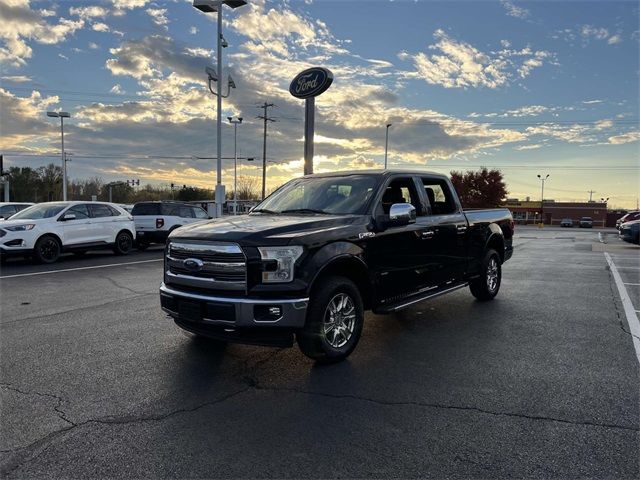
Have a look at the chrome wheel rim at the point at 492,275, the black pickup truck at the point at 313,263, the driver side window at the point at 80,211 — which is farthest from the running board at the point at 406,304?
the driver side window at the point at 80,211

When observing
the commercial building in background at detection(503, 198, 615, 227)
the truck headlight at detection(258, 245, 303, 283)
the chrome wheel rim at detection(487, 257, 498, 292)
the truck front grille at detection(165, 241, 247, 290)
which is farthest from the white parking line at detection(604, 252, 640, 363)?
the commercial building in background at detection(503, 198, 615, 227)

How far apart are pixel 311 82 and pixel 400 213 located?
557 inches

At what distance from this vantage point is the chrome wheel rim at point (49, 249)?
12461 millimetres

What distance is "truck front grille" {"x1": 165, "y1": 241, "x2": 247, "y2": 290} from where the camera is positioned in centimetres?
425

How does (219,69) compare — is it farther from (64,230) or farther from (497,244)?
(497,244)

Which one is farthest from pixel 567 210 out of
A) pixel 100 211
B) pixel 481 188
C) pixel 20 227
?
pixel 20 227

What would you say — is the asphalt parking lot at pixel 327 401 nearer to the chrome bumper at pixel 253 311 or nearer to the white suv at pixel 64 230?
the chrome bumper at pixel 253 311

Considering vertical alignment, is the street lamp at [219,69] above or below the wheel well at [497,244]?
above

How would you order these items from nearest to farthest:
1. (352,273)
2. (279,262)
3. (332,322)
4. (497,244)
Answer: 1. (279,262)
2. (332,322)
3. (352,273)
4. (497,244)

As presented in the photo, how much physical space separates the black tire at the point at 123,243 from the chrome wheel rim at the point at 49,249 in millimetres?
1955

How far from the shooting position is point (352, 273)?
4938mm

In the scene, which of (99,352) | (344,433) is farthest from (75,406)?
(344,433)

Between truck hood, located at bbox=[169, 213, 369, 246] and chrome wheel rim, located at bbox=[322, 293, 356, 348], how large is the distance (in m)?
0.66

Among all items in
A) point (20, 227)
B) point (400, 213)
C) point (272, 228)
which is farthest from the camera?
point (20, 227)
